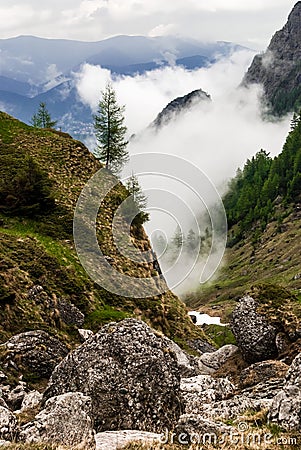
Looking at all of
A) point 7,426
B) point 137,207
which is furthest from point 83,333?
point 137,207

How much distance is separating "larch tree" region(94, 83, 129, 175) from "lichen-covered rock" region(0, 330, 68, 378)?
4950 cm

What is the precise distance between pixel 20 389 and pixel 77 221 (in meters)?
30.2

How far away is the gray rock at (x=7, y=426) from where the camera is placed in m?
12.9

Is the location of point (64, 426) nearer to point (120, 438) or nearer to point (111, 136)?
point (120, 438)

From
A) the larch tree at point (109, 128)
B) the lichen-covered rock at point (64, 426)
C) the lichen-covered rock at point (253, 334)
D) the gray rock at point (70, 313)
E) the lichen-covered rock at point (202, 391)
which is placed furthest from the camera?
the larch tree at point (109, 128)

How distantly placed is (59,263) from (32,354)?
56.2ft

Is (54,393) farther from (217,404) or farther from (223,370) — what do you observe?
(223,370)

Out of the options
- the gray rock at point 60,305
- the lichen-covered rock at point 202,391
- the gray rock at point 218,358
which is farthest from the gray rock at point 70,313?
the lichen-covered rock at point 202,391

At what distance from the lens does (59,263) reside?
40.3 meters

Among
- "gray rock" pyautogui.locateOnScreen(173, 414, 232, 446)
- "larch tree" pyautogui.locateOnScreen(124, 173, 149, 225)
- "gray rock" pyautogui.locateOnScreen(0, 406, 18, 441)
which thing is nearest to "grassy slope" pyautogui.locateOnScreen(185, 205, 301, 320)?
"larch tree" pyautogui.locateOnScreen(124, 173, 149, 225)

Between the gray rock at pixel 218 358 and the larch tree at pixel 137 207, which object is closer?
the gray rock at pixel 218 358

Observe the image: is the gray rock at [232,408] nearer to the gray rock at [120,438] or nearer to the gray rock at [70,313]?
the gray rock at [120,438]

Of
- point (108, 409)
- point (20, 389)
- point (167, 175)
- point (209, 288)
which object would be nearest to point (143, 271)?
point (167, 175)

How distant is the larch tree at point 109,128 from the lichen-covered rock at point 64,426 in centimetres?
5940
